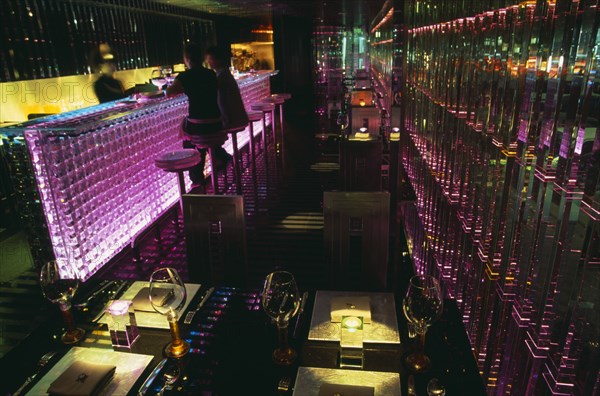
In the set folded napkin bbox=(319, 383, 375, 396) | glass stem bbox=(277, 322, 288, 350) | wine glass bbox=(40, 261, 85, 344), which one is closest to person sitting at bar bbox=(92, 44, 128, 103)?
wine glass bbox=(40, 261, 85, 344)

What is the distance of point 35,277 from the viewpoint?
3705mm

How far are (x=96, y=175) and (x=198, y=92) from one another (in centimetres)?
128

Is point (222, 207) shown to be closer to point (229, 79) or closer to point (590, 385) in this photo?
point (590, 385)

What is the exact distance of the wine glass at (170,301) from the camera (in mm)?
1422

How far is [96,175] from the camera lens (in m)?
3.41

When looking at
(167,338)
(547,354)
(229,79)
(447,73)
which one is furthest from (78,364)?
(229,79)

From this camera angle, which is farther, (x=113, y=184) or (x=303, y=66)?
(x=303, y=66)

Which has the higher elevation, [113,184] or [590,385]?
[590,385]

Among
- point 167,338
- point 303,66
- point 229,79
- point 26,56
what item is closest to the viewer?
point 167,338

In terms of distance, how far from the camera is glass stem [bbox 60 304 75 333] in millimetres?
1530

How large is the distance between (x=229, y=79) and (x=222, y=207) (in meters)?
2.78

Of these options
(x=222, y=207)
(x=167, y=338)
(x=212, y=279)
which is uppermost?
(x=222, y=207)

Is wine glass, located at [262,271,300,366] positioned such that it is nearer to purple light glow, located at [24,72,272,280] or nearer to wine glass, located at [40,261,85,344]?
wine glass, located at [40,261,85,344]

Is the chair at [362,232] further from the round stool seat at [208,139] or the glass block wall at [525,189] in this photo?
the round stool seat at [208,139]
